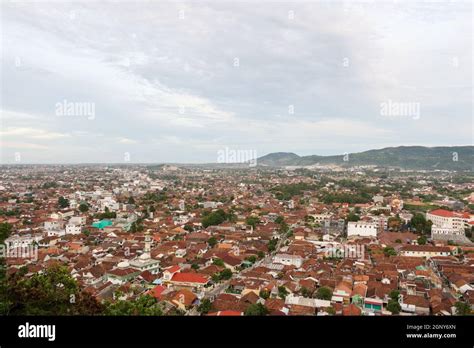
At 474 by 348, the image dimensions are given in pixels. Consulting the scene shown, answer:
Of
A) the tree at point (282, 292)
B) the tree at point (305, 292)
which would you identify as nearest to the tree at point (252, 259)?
the tree at point (282, 292)

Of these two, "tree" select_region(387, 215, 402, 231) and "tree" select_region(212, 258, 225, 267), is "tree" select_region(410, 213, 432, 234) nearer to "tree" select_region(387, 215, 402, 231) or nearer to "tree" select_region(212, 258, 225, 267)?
"tree" select_region(387, 215, 402, 231)

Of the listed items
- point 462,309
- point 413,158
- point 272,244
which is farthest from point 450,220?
point 413,158

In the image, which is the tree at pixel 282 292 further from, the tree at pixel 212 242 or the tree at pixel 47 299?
the tree at pixel 212 242

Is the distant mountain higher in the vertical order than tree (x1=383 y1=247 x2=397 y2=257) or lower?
higher

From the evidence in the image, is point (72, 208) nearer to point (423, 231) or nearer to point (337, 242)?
point (337, 242)

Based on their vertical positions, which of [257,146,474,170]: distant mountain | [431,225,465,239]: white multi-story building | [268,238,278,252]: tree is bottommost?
[268,238,278,252]: tree

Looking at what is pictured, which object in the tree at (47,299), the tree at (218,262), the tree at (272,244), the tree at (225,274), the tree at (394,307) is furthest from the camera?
the tree at (272,244)

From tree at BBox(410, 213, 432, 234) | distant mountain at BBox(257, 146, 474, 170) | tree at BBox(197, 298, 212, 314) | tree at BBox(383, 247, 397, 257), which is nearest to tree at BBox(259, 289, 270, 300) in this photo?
tree at BBox(197, 298, 212, 314)
